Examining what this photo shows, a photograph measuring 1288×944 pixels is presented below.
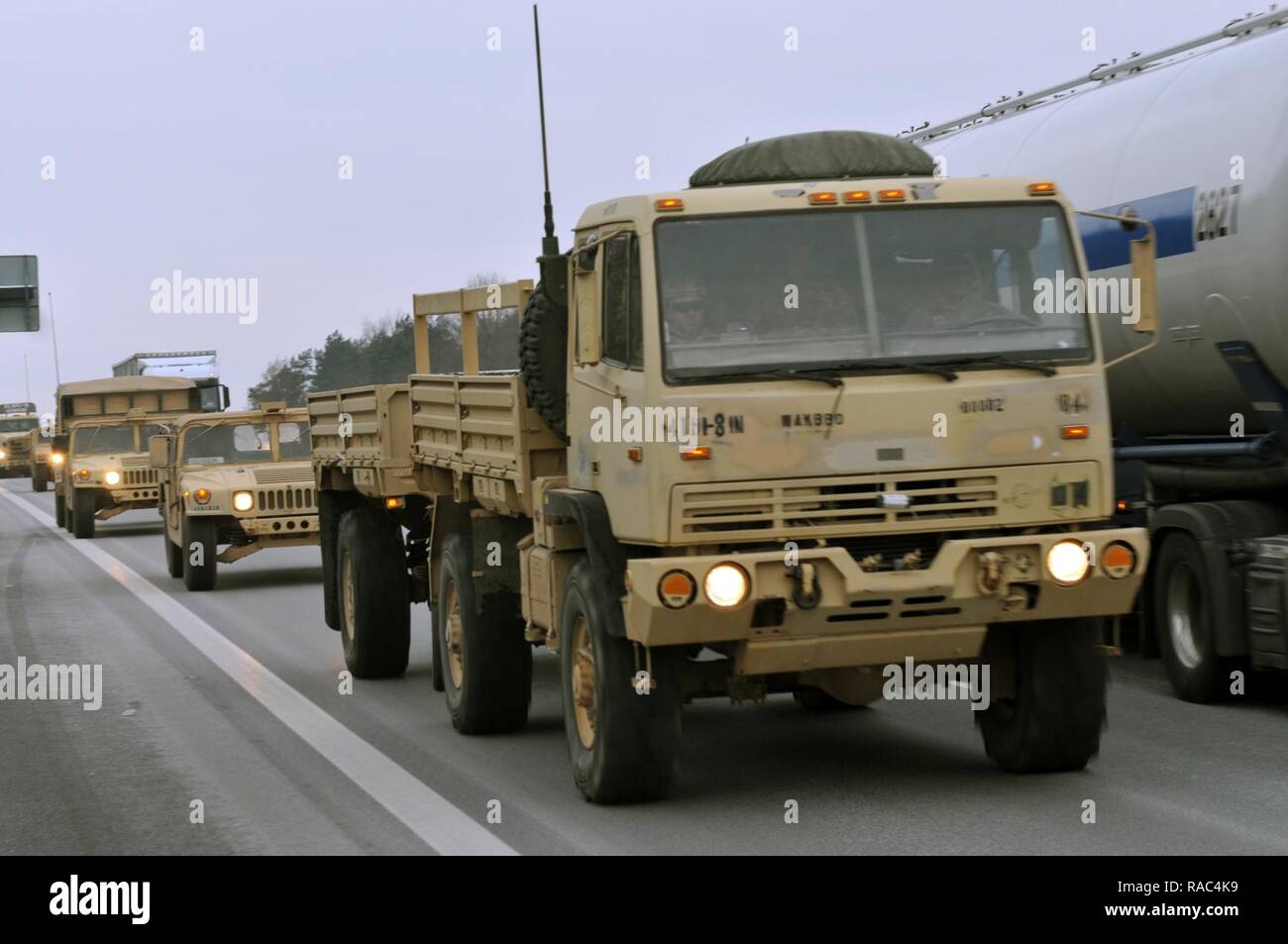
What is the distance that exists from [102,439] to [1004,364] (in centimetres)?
2686

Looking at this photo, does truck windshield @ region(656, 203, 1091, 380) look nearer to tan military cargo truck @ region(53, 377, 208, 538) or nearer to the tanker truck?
the tanker truck

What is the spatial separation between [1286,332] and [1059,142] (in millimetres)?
3163

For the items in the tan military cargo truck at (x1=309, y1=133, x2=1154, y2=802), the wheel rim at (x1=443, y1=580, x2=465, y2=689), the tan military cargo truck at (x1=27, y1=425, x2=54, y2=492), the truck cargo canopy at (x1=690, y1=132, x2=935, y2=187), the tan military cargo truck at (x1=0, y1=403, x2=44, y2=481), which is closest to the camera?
the tan military cargo truck at (x1=309, y1=133, x2=1154, y2=802)

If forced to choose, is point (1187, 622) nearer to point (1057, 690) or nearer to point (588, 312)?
point (1057, 690)

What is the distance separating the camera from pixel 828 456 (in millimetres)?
8344

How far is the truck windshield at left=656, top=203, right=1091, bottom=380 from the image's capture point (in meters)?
8.53

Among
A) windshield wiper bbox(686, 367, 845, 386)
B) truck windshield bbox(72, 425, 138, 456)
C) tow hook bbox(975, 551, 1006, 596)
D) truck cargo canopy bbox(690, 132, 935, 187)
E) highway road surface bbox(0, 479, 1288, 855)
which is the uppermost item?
truck cargo canopy bbox(690, 132, 935, 187)

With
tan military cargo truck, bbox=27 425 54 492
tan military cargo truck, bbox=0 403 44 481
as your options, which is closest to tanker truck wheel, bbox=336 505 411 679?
tan military cargo truck, bbox=27 425 54 492

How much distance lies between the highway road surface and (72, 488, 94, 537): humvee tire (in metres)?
18.3

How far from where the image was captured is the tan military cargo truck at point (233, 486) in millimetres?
22016

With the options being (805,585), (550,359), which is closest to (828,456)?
(805,585)

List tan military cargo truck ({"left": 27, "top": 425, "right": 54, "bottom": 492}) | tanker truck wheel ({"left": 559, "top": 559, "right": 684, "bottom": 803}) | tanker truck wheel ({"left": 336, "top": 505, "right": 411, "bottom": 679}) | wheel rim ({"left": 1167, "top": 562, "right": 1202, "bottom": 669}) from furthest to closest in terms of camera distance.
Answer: tan military cargo truck ({"left": 27, "top": 425, "right": 54, "bottom": 492}), tanker truck wheel ({"left": 336, "top": 505, "right": 411, "bottom": 679}), wheel rim ({"left": 1167, "top": 562, "right": 1202, "bottom": 669}), tanker truck wheel ({"left": 559, "top": 559, "right": 684, "bottom": 803})
